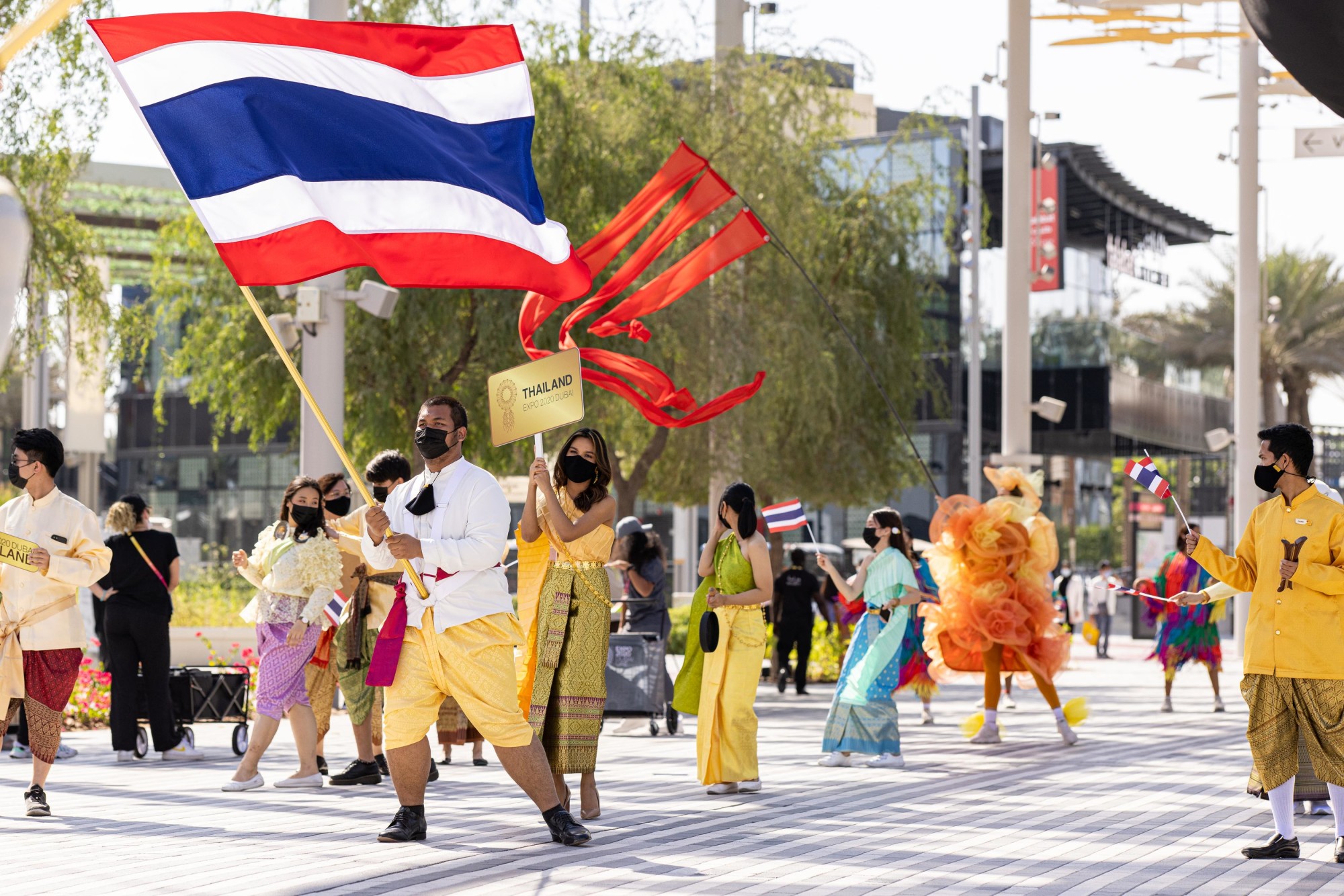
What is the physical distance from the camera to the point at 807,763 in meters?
12.6

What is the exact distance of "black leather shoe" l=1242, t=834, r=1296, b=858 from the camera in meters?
8.28

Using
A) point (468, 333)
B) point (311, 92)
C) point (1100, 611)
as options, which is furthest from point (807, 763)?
point (1100, 611)

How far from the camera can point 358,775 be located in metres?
10.8

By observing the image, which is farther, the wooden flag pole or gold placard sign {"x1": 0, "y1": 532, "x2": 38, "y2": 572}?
gold placard sign {"x1": 0, "y1": 532, "x2": 38, "y2": 572}

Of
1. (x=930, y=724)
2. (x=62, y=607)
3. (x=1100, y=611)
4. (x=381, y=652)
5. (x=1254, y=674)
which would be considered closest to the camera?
(x=381, y=652)

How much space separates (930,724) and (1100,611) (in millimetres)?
19820

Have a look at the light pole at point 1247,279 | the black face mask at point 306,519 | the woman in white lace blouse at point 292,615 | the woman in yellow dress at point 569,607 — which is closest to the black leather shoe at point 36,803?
the woman in white lace blouse at point 292,615

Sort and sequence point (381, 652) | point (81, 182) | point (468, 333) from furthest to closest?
point (81, 182) < point (468, 333) < point (381, 652)

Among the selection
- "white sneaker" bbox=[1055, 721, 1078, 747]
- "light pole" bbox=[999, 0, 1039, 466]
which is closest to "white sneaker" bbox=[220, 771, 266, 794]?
"white sneaker" bbox=[1055, 721, 1078, 747]

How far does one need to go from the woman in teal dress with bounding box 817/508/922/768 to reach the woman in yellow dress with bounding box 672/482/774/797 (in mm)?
1609

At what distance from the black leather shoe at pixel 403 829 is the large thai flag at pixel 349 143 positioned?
2525 mm

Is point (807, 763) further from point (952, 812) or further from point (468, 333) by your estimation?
point (468, 333)

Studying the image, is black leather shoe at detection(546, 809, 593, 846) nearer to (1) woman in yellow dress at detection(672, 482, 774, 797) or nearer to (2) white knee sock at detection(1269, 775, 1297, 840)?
(1) woman in yellow dress at detection(672, 482, 774, 797)

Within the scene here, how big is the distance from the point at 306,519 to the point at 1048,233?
110 ft
